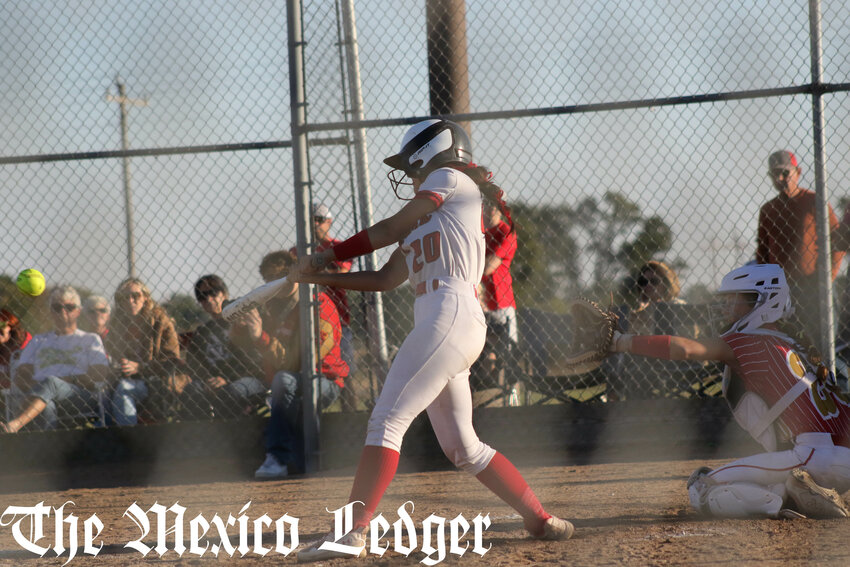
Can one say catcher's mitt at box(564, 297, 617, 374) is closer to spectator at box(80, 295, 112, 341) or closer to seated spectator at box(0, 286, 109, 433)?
seated spectator at box(0, 286, 109, 433)

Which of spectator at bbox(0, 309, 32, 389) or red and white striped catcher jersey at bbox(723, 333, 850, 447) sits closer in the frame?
red and white striped catcher jersey at bbox(723, 333, 850, 447)

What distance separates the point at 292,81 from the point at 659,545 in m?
3.20

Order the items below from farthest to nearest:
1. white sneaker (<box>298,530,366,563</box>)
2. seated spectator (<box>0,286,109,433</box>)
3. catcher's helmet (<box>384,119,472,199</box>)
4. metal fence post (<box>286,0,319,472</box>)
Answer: seated spectator (<box>0,286,109,433</box>)
metal fence post (<box>286,0,319,472</box>)
catcher's helmet (<box>384,119,472,199</box>)
white sneaker (<box>298,530,366,563</box>)

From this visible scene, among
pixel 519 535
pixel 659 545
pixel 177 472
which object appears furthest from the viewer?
pixel 177 472

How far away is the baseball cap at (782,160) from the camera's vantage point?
4828mm

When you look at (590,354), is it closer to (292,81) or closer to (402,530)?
(402,530)

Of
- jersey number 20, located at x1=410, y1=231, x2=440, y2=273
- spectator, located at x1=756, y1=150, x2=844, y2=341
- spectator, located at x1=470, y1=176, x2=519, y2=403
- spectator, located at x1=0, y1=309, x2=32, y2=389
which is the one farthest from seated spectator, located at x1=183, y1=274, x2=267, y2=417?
spectator, located at x1=756, y1=150, x2=844, y2=341

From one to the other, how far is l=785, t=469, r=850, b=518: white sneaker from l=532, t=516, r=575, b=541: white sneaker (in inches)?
36.0

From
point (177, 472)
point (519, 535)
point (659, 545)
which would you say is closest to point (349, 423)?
point (177, 472)

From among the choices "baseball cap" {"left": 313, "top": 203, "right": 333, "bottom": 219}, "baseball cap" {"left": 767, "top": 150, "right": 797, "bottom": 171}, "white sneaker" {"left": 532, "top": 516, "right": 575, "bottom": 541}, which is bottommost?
"white sneaker" {"left": 532, "top": 516, "right": 575, "bottom": 541}

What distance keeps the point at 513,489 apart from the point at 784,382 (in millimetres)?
1162

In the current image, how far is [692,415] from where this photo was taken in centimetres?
512

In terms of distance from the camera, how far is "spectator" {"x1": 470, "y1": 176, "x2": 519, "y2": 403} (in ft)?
17.7

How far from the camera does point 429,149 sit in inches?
Answer: 123
